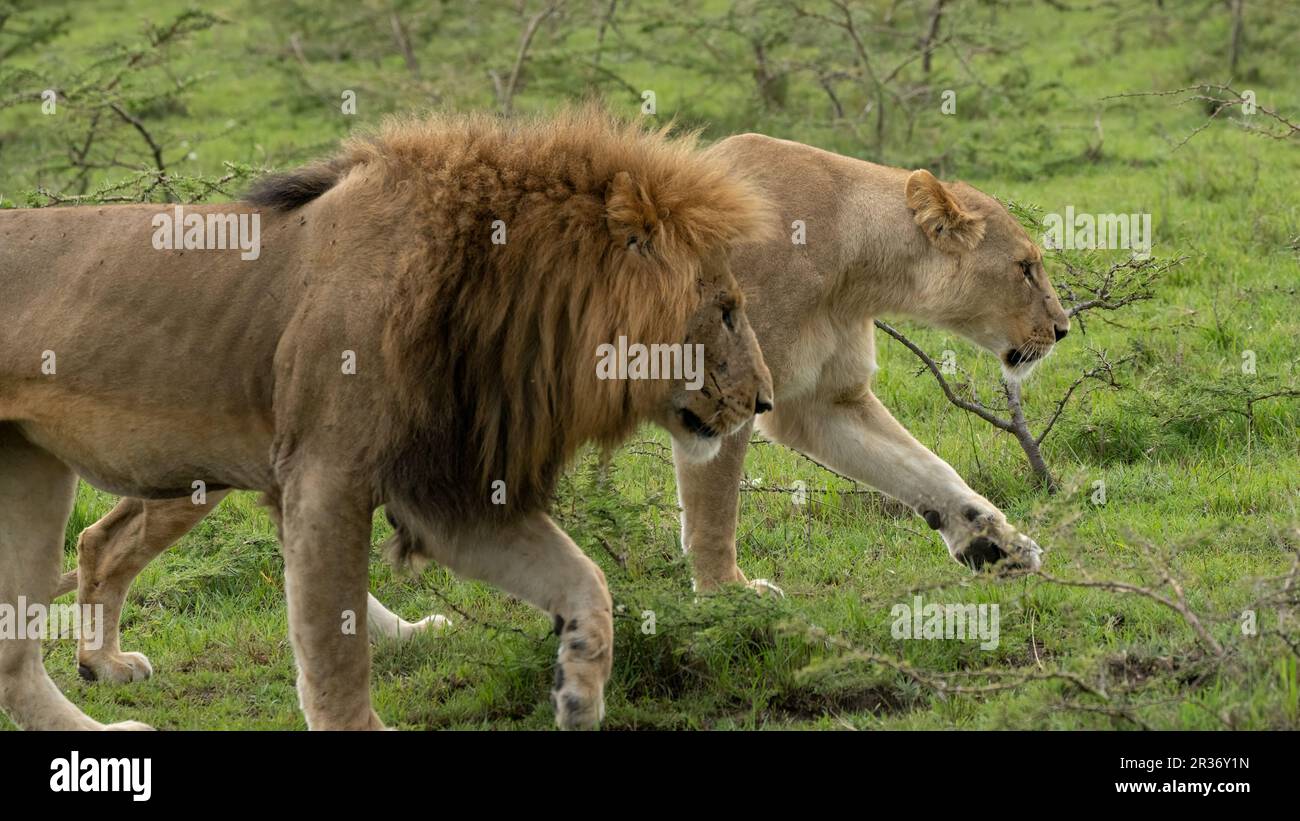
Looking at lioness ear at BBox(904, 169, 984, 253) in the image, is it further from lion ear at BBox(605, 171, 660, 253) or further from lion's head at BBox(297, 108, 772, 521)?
lion ear at BBox(605, 171, 660, 253)

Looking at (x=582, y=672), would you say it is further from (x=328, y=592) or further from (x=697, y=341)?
(x=697, y=341)

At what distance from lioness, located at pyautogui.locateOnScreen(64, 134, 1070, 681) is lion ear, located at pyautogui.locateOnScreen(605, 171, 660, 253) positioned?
1156mm

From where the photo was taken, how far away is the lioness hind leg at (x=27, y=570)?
4508 mm

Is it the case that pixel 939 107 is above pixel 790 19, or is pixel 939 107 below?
below

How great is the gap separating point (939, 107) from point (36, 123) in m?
6.98

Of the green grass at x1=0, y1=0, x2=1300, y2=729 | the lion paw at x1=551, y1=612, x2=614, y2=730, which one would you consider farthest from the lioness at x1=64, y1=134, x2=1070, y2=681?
the lion paw at x1=551, y1=612, x2=614, y2=730

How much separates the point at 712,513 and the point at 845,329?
2.66 feet

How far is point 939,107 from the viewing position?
11.7 meters

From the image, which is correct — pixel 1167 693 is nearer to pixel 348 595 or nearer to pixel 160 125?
pixel 348 595

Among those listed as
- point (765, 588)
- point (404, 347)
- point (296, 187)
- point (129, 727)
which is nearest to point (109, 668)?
point (129, 727)

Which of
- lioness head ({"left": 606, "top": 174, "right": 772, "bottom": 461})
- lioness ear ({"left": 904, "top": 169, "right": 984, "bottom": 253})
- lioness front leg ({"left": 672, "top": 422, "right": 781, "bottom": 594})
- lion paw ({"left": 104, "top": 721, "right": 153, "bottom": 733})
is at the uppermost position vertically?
lioness ear ({"left": 904, "top": 169, "right": 984, "bottom": 253})

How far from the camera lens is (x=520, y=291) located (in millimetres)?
A: 4082

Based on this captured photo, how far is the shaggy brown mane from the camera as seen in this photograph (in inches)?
159
